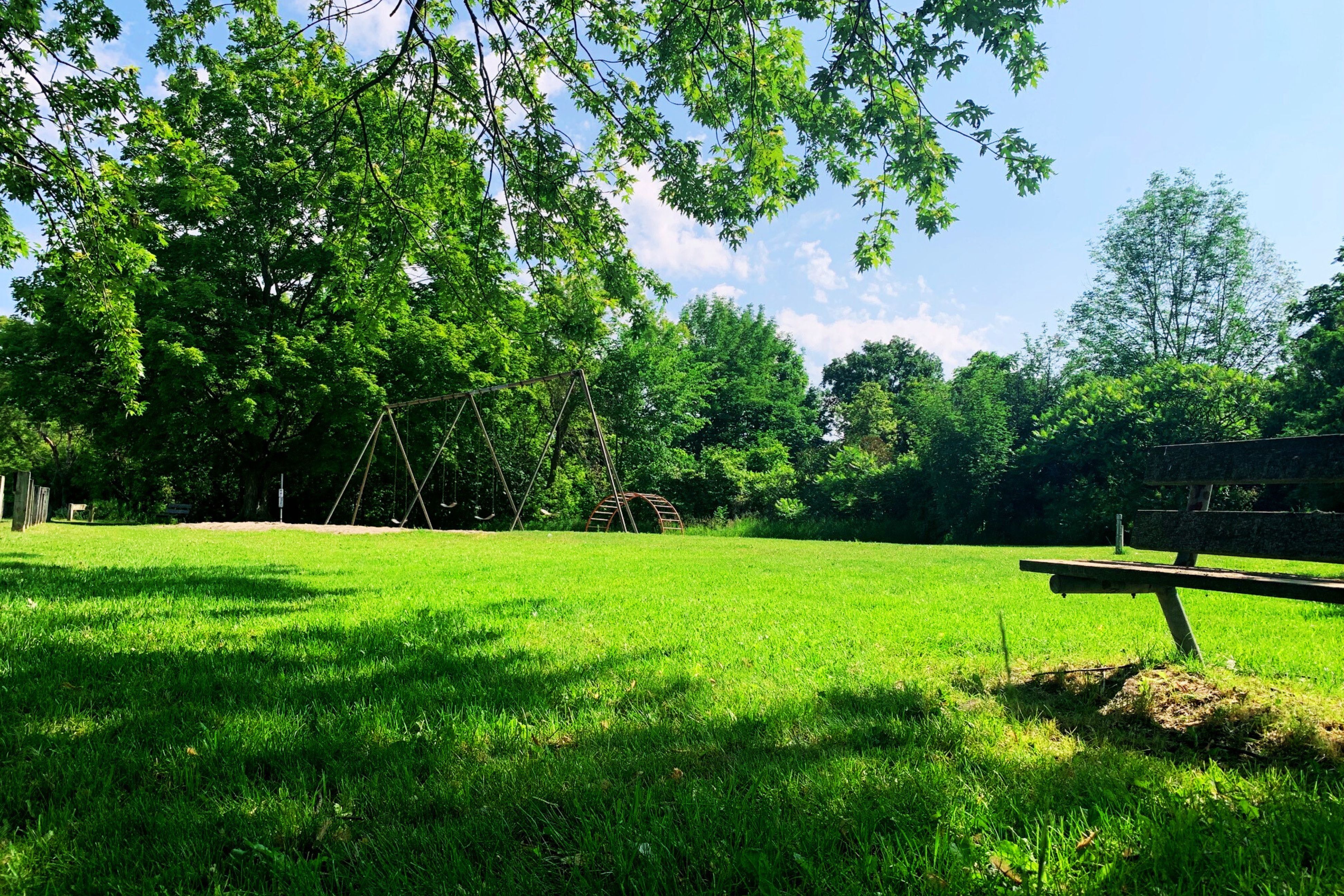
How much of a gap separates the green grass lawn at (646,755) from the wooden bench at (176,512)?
26.0 m

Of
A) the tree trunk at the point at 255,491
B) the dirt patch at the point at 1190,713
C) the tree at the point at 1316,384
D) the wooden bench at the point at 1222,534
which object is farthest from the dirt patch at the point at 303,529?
the tree at the point at 1316,384

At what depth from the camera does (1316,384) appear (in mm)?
19484

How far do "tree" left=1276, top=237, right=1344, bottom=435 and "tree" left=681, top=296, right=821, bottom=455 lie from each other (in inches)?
1032

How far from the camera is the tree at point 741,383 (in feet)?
148

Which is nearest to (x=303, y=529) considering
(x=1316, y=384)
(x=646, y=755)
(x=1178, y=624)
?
(x=646, y=755)

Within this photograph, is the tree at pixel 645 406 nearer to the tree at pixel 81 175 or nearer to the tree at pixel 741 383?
the tree at pixel 741 383

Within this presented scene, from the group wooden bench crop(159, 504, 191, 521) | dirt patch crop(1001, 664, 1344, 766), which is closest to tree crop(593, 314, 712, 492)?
wooden bench crop(159, 504, 191, 521)

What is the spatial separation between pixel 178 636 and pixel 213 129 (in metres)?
24.0

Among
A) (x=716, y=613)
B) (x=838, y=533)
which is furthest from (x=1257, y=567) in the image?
(x=838, y=533)

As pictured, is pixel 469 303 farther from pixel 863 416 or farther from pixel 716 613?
pixel 863 416

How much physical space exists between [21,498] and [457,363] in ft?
40.7

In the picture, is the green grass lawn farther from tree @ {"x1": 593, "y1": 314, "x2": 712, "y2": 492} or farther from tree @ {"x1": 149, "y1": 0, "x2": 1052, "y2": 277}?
tree @ {"x1": 593, "y1": 314, "x2": 712, "y2": 492}

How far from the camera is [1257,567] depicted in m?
10.8

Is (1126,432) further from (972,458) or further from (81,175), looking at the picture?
(81,175)
